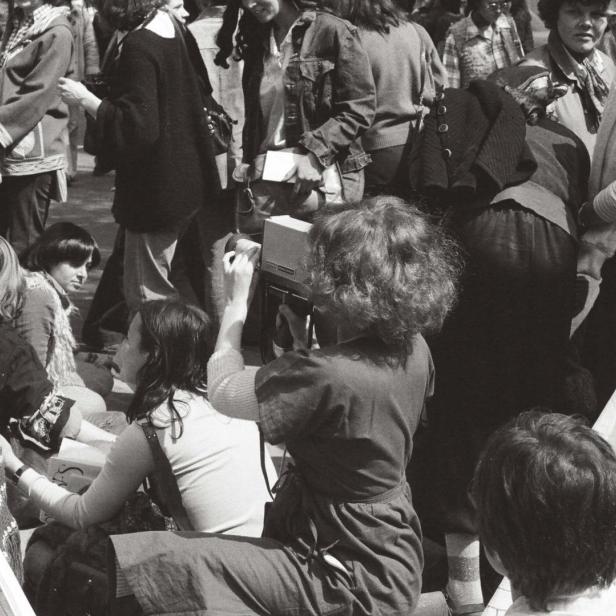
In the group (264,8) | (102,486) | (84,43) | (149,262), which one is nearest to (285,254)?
(102,486)

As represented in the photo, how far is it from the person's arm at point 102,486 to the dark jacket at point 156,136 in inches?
67.6

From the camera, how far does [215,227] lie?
5.12 meters

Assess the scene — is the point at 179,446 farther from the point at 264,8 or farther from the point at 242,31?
the point at 242,31

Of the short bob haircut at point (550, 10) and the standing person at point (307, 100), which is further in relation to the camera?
the standing person at point (307, 100)

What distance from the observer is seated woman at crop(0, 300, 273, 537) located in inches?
115

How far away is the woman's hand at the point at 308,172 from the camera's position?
4.08 meters

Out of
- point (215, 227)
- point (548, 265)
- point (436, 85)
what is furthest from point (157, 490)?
point (436, 85)

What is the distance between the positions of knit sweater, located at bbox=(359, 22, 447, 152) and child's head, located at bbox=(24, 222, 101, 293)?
1.23 metres

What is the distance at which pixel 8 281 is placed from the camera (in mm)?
3764

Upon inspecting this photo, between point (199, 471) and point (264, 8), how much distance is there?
1893 millimetres

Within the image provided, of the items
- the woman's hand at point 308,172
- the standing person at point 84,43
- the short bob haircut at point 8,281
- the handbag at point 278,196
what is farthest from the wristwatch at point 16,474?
the standing person at point 84,43

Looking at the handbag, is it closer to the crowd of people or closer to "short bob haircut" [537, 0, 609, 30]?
the crowd of people

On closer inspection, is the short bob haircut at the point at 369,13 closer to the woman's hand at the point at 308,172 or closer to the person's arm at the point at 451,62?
the woman's hand at the point at 308,172

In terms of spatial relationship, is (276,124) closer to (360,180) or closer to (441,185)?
(360,180)
